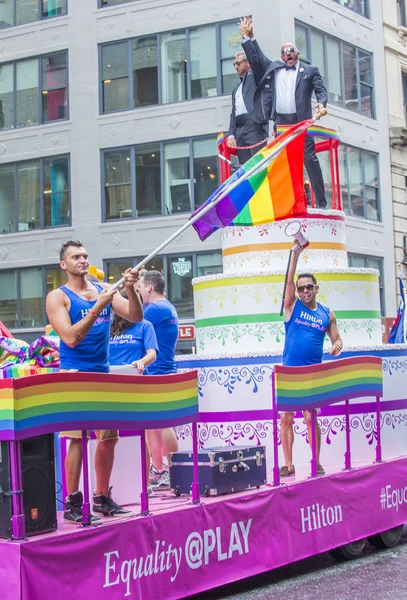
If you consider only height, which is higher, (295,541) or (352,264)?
(352,264)

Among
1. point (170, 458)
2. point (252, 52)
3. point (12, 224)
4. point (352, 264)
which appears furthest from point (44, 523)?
point (12, 224)

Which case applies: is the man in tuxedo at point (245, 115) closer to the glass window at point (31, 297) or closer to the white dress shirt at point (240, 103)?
the white dress shirt at point (240, 103)

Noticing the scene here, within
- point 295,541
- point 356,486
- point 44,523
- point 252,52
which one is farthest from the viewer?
point 252,52

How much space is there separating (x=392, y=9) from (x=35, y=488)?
85.5 ft

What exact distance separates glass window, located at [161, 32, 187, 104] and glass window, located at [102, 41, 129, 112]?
3.62ft

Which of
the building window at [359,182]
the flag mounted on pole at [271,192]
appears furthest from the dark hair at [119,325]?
the building window at [359,182]

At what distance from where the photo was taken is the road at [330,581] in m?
6.81

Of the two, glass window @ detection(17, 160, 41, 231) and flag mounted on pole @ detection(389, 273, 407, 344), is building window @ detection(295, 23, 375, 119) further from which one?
flag mounted on pole @ detection(389, 273, 407, 344)

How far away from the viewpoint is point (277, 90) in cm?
1068

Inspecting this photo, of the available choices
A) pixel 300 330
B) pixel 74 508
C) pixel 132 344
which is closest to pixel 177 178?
pixel 300 330

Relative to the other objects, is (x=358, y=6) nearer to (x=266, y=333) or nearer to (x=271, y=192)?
(x=266, y=333)

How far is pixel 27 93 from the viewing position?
2728 cm

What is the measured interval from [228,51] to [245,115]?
1434 centimetres

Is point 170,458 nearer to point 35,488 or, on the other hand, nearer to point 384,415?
point 35,488
